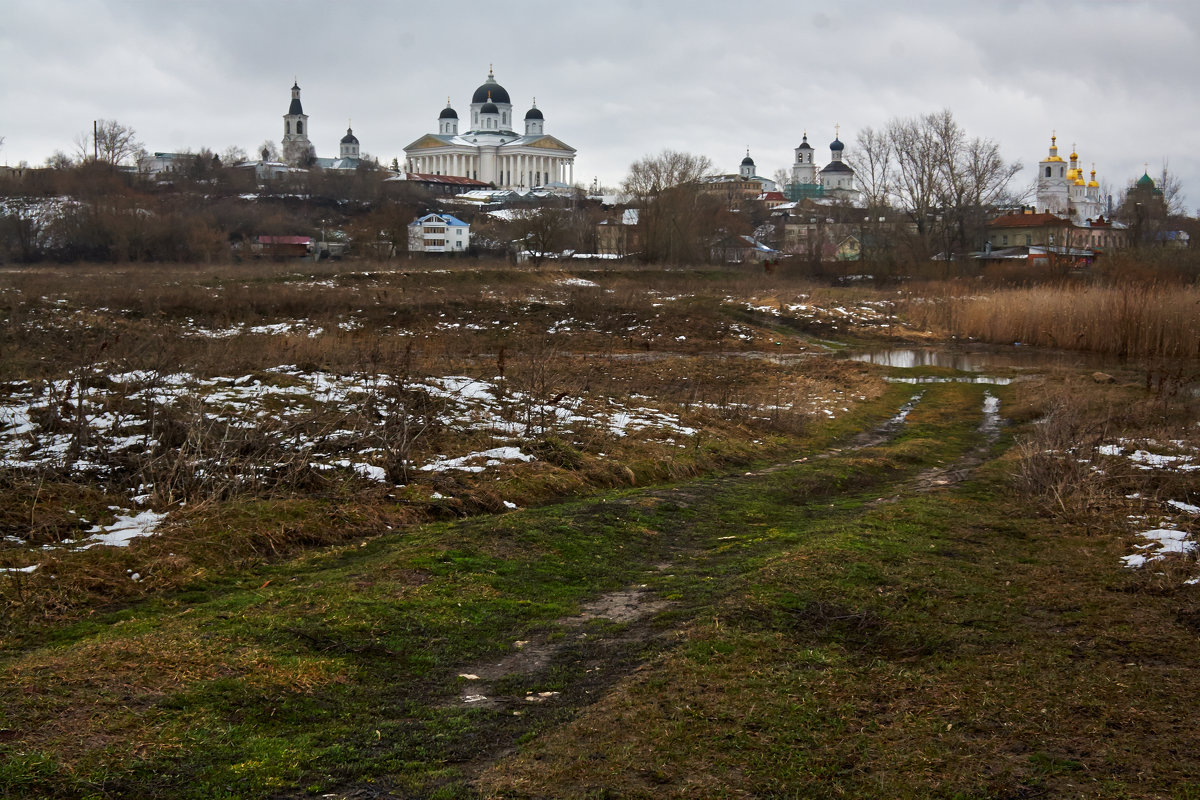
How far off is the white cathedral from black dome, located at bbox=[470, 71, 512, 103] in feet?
0.49

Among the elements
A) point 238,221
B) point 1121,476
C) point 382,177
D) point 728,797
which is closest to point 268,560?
point 728,797

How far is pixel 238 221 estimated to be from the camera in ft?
256

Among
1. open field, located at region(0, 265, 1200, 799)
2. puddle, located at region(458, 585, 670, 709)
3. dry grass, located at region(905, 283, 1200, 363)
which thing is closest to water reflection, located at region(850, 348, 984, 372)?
dry grass, located at region(905, 283, 1200, 363)

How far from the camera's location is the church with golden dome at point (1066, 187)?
379 feet

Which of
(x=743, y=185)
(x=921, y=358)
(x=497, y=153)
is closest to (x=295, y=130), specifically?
(x=497, y=153)

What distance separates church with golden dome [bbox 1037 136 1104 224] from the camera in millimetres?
115500

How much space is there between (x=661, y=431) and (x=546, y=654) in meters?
8.52

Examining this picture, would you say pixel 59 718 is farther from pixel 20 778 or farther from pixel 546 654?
pixel 546 654

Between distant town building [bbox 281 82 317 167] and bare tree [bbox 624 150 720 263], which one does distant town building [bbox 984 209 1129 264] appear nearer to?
bare tree [bbox 624 150 720 263]

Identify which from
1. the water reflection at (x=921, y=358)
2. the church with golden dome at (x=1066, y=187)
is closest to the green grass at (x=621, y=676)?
the water reflection at (x=921, y=358)

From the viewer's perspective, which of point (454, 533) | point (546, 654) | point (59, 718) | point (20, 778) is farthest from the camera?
point (454, 533)

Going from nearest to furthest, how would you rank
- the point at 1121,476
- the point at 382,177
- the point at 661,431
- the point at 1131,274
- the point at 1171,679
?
the point at 1171,679
the point at 1121,476
the point at 661,431
the point at 1131,274
the point at 382,177

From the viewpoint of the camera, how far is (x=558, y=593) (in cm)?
746

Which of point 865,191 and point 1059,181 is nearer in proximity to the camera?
point 865,191
